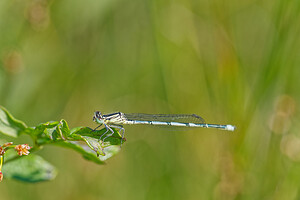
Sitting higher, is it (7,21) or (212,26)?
(212,26)

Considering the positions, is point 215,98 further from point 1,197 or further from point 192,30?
point 1,197

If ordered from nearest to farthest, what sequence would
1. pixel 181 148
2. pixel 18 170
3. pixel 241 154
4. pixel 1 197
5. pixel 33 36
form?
1. pixel 18 170
2. pixel 241 154
3. pixel 1 197
4. pixel 33 36
5. pixel 181 148

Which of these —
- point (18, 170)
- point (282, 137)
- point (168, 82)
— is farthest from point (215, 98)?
point (18, 170)

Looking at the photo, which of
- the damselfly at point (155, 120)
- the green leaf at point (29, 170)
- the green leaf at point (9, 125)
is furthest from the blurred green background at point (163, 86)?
the green leaf at point (9, 125)

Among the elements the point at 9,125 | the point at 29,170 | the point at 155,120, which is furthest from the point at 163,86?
the point at 9,125

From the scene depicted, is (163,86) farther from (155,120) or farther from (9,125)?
(9,125)
